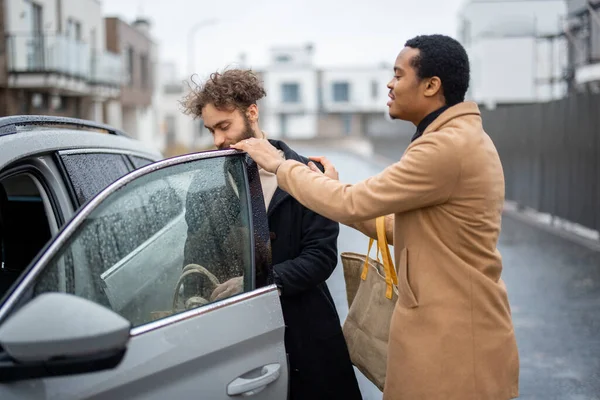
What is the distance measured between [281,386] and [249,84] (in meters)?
1.15

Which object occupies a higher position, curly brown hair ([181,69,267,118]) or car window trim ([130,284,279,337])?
curly brown hair ([181,69,267,118])

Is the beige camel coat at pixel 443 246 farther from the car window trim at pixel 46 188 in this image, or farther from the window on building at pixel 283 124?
the window on building at pixel 283 124

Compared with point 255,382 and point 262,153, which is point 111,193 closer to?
point 262,153

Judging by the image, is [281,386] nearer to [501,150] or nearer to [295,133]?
[501,150]

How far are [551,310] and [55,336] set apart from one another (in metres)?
6.96

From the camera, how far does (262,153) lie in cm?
277

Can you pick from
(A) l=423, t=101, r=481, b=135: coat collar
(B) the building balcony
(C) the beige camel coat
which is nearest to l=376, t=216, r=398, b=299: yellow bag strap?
(C) the beige camel coat

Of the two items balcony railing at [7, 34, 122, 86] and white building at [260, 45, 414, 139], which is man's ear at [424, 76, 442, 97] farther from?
white building at [260, 45, 414, 139]

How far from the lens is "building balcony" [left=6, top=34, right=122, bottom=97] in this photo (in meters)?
28.0

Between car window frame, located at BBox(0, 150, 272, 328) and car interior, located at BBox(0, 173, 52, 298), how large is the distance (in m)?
1.42

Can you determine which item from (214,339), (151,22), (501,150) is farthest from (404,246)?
(151,22)

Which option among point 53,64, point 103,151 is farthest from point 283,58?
point 103,151

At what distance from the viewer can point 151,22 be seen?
55.0m

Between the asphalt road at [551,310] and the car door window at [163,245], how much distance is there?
319 centimetres
